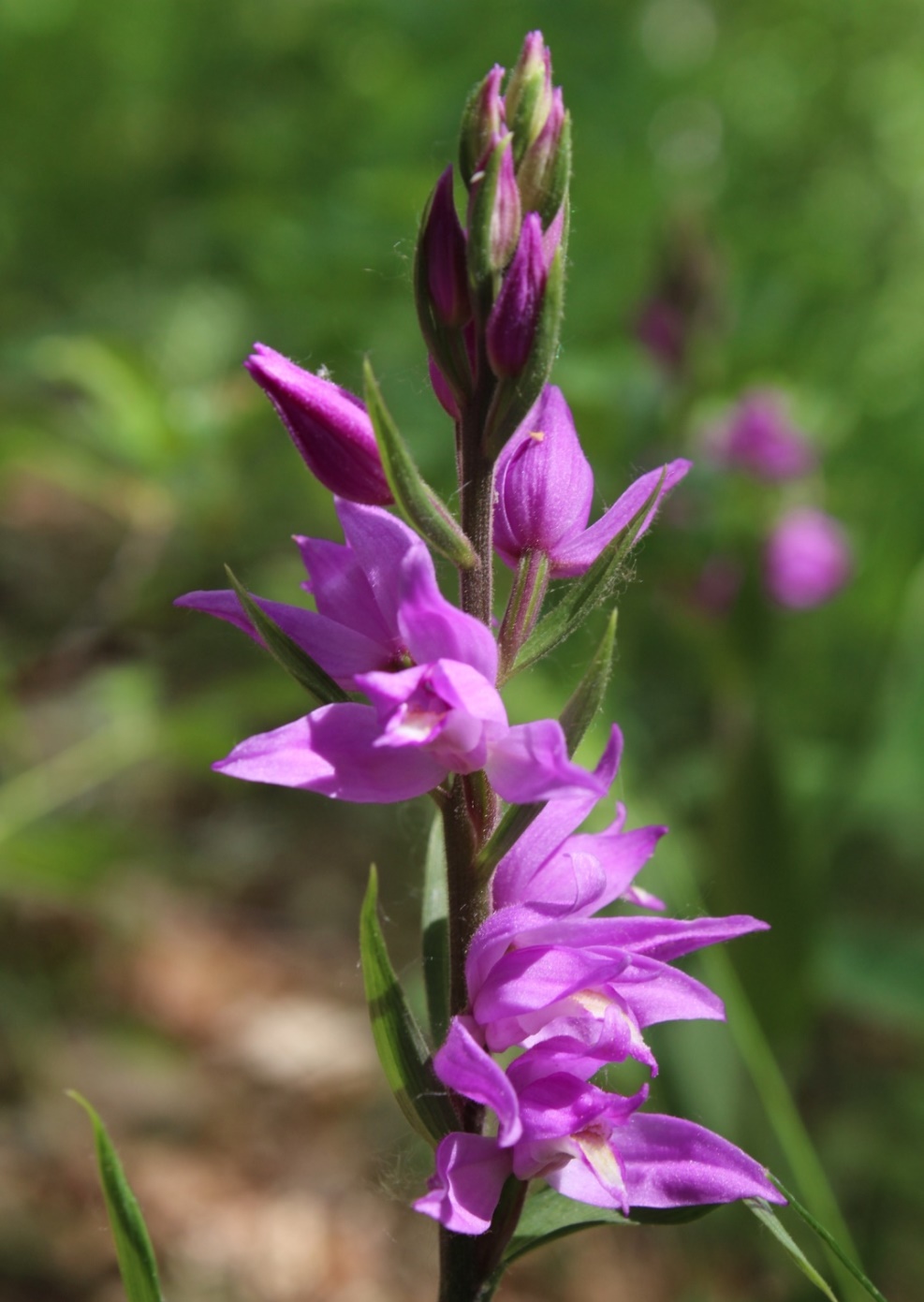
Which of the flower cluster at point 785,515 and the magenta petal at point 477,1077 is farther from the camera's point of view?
the flower cluster at point 785,515

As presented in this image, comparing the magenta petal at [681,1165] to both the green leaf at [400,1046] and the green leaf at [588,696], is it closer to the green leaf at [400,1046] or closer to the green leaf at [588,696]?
the green leaf at [400,1046]

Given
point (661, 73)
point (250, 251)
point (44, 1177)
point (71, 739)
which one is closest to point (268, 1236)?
point (44, 1177)

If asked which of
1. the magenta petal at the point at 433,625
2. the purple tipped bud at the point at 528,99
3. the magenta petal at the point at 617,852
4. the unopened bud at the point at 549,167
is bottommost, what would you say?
the magenta petal at the point at 617,852

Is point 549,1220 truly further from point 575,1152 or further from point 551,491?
point 551,491

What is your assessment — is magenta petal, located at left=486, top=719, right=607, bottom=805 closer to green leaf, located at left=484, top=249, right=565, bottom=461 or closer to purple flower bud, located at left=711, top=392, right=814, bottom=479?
green leaf, located at left=484, top=249, right=565, bottom=461

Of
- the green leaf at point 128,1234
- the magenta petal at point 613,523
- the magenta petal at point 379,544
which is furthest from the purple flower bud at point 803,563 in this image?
the green leaf at point 128,1234
